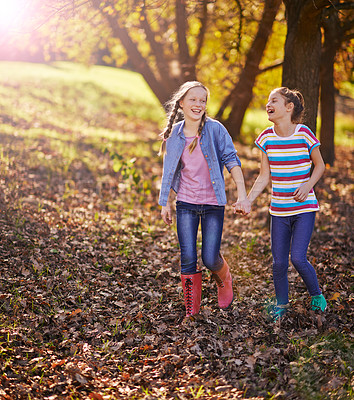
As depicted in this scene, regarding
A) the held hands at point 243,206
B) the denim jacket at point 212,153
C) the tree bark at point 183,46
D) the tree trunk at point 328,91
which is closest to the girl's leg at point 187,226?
the denim jacket at point 212,153

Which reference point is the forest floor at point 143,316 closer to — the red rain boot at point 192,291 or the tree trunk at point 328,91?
the red rain boot at point 192,291

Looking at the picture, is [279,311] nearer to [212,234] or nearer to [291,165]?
[212,234]

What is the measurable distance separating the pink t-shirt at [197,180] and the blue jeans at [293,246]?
0.71 meters

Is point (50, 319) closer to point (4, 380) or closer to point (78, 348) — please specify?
point (78, 348)

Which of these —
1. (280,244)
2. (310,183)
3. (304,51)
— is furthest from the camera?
(304,51)

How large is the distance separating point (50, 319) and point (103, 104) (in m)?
18.5

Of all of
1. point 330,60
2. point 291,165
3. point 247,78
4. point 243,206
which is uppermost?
point 330,60

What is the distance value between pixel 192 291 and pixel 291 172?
1.61m

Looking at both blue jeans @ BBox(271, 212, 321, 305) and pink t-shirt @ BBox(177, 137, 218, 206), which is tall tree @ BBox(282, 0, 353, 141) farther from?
pink t-shirt @ BBox(177, 137, 218, 206)

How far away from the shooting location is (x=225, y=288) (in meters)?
5.11

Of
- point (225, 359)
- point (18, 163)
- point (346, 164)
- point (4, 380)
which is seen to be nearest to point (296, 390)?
point (225, 359)

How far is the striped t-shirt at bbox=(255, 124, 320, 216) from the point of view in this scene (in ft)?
14.6

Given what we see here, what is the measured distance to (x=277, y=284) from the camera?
481 centimetres

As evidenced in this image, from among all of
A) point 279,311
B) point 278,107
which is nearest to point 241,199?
point 278,107
